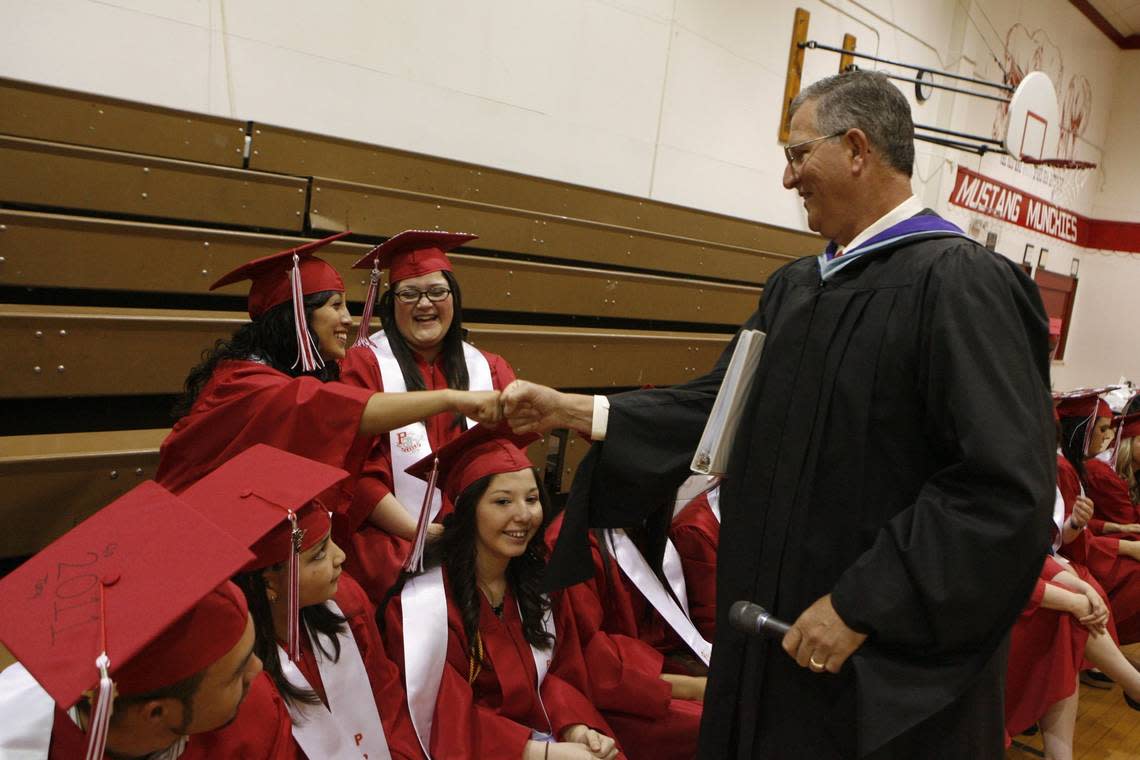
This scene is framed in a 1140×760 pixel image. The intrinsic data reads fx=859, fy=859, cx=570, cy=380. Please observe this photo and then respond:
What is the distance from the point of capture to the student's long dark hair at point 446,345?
2.81 metres

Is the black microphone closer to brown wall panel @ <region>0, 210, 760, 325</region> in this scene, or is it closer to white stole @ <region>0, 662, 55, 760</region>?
white stole @ <region>0, 662, 55, 760</region>

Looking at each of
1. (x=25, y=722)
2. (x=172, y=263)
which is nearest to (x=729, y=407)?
(x=25, y=722)

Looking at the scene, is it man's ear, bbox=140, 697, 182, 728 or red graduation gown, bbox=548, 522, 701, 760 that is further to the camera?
red graduation gown, bbox=548, 522, 701, 760

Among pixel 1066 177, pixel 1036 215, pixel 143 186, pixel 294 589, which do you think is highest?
pixel 1066 177

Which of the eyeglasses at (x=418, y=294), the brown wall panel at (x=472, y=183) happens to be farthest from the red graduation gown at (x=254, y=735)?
the brown wall panel at (x=472, y=183)

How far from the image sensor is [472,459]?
2.15m

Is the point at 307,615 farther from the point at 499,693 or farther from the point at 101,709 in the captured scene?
the point at 101,709

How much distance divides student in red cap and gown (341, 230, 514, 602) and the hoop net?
31.3 feet

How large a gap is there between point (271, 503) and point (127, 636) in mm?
454

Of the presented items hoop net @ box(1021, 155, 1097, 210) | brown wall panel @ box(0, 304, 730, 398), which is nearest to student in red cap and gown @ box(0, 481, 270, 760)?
brown wall panel @ box(0, 304, 730, 398)

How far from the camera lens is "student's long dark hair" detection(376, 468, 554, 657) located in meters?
2.04

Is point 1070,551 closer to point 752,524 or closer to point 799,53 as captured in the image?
point 752,524

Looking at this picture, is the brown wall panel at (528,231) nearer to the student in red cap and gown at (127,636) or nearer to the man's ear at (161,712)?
the student in red cap and gown at (127,636)

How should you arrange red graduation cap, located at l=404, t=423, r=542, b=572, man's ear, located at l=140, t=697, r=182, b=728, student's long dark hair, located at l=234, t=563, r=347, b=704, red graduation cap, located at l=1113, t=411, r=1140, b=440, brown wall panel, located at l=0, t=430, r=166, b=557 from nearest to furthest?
man's ear, located at l=140, t=697, r=182, b=728 → student's long dark hair, located at l=234, t=563, r=347, b=704 → red graduation cap, located at l=404, t=423, r=542, b=572 → brown wall panel, located at l=0, t=430, r=166, b=557 → red graduation cap, located at l=1113, t=411, r=1140, b=440
